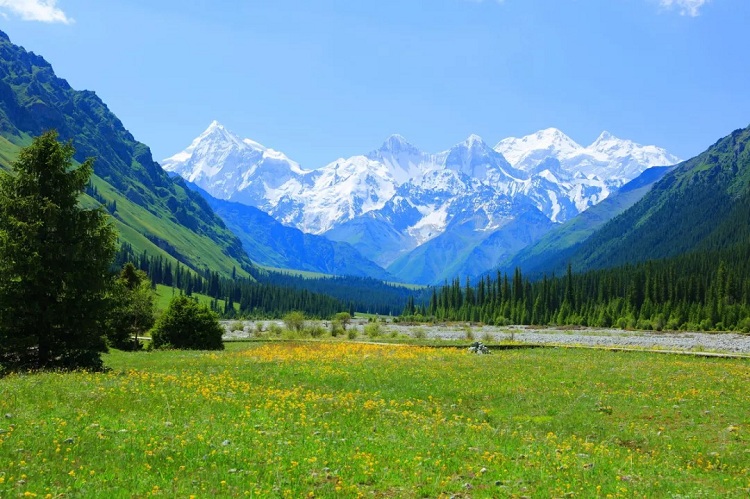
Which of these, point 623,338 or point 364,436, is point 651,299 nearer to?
point 623,338

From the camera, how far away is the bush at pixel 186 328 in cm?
6181

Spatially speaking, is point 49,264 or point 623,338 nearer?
point 49,264

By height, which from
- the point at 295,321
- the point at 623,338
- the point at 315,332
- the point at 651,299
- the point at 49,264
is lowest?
the point at 315,332

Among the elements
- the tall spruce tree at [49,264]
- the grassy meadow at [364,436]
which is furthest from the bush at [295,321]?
the grassy meadow at [364,436]

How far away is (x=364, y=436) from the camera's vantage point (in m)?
18.4

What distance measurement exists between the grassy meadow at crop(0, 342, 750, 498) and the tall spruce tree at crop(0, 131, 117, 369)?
598 centimetres

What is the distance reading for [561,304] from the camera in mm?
184000

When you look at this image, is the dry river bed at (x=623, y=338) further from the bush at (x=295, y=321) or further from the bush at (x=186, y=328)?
the bush at (x=186, y=328)

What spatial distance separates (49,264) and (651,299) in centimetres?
16348

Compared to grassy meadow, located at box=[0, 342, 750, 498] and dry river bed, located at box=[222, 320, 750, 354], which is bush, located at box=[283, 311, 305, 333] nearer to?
dry river bed, located at box=[222, 320, 750, 354]

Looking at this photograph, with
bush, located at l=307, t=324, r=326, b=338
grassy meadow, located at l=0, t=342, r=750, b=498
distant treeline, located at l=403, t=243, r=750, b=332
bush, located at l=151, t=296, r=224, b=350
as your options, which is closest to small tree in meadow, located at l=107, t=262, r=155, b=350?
→ bush, located at l=151, t=296, r=224, b=350

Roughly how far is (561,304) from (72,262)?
172 metres

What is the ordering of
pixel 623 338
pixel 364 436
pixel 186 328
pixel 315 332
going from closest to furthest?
pixel 364 436 < pixel 186 328 < pixel 315 332 < pixel 623 338

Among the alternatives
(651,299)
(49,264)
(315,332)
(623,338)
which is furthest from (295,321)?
(651,299)
